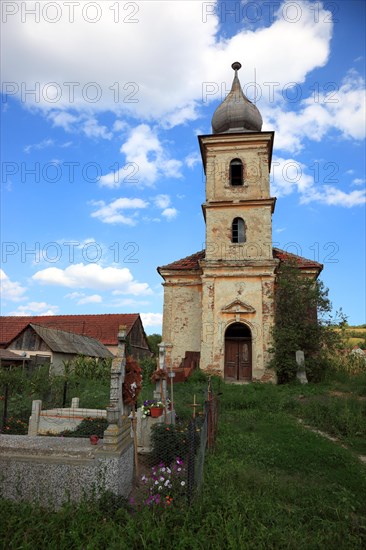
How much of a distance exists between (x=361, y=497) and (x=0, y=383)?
15.3m

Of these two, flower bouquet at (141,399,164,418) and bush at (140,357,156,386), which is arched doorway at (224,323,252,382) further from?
flower bouquet at (141,399,164,418)

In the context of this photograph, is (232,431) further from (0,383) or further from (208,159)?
(208,159)

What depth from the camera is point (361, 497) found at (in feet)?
18.5

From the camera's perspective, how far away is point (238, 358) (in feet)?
62.0

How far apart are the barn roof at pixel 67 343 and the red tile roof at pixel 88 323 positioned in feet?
11.6

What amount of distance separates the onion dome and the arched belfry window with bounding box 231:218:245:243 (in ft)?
17.2

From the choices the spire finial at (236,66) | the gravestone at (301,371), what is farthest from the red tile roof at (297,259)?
the spire finial at (236,66)

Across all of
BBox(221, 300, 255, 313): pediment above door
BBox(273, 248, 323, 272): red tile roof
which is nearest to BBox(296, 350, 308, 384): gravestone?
BBox(221, 300, 255, 313): pediment above door

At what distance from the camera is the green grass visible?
164 inches

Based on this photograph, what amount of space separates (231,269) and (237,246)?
55.7 inches

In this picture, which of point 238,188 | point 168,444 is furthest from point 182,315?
point 168,444

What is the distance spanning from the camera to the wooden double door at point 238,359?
1861cm

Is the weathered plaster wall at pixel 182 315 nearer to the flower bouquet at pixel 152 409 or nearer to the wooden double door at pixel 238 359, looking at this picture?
the wooden double door at pixel 238 359

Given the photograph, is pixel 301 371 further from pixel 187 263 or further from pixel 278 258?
pixel 187 263
